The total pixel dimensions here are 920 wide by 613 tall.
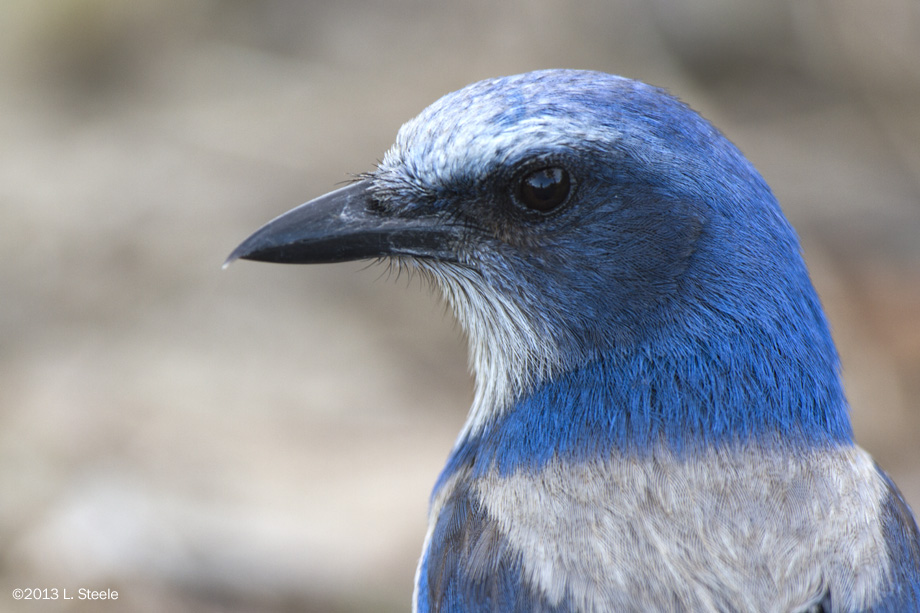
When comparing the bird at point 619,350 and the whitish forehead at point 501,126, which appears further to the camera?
the whitish forehead at point 501,126

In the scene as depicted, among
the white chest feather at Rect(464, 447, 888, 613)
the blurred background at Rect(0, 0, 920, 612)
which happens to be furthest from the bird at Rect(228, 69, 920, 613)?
the blurred background at Rect(0, 0, 920, 612)

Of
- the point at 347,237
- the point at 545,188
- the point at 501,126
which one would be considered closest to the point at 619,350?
the point at 545,188

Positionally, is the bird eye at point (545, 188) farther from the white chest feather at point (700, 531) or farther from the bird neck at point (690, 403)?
the white chest feather at point (700, 531)

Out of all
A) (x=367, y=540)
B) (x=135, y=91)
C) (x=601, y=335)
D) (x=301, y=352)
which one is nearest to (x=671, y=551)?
(x=601, y=335)

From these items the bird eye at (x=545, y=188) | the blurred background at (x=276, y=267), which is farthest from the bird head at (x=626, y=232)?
the blurred background at (x=276, y=267)

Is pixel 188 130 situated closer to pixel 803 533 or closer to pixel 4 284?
pixel 4 284

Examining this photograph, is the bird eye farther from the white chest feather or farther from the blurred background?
the blurred background
